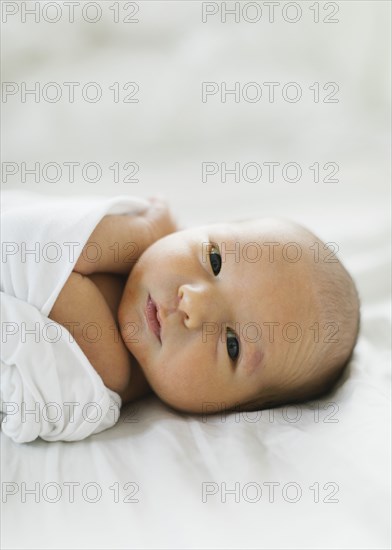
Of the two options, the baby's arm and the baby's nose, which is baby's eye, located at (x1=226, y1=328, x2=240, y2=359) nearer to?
the baby's nose

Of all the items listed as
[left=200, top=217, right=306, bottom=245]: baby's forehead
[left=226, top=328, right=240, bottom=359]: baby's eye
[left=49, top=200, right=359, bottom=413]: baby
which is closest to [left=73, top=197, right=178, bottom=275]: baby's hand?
[left=49, top=200, right=359, bottom=413]: baby

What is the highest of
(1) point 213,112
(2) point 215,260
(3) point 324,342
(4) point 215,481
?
(1) point 213,112

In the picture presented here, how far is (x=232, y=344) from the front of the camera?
4.21ft

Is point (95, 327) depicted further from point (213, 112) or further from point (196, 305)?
point (213, 112)

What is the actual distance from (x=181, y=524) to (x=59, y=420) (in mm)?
275

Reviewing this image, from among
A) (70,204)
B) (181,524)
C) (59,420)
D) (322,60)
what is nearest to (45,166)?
(70,204)

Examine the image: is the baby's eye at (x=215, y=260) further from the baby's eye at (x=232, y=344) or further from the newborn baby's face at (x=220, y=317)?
the baby's eye at (x=232, y=344)

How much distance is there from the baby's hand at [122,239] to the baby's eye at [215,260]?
0.17 metres

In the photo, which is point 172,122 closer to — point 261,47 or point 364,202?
point 261,47

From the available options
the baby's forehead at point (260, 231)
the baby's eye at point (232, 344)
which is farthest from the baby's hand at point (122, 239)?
the baby's eye at point (232, 344)

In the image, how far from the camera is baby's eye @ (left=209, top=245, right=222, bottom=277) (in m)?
1.31

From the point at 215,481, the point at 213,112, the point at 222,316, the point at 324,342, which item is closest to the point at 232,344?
the point at 222,316

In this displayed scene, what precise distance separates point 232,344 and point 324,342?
16 centimetres

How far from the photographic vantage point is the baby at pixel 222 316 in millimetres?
1252
